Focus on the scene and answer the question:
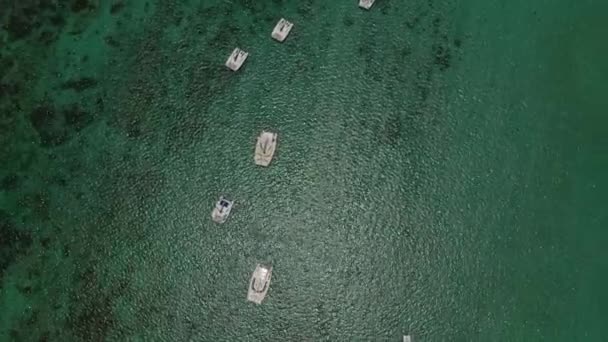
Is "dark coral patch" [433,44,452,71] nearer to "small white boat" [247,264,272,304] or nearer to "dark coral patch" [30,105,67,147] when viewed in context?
"small white boat" [247,264,272,304]

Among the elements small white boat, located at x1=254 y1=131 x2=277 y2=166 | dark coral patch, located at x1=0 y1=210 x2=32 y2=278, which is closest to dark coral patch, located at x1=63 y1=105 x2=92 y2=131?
dark coral patch, located at x1=0 y1=210 x2=32 y2=278

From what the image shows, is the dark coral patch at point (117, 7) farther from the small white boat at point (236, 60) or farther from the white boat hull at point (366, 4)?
the white boat hull at point (366, 4)

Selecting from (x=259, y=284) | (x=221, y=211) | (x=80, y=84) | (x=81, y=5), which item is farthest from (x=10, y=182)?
(x=259, y=284)

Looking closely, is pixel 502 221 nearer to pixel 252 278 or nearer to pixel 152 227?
pixel 252 278

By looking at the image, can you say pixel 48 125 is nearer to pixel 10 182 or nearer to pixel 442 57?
pixel 10 182

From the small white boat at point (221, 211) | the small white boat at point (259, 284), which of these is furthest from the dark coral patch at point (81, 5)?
the small white boat at point (259, 284)

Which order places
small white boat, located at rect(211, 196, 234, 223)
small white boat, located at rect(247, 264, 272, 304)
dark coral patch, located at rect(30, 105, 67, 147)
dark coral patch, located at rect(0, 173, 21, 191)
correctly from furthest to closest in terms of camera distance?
dark coral patch, located at rect(30, 105, 67, 147)
dark coral patch, located at rect(0, 173, 21, 191)
small white boat, located at rect(211, 196, 234, 223)
small white boat, located at rect(247, 264, 272, 304)

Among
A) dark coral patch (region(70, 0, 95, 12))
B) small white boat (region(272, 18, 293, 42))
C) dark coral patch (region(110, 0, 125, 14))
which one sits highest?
dark coral patch (region(70, 0, 95, 12))
